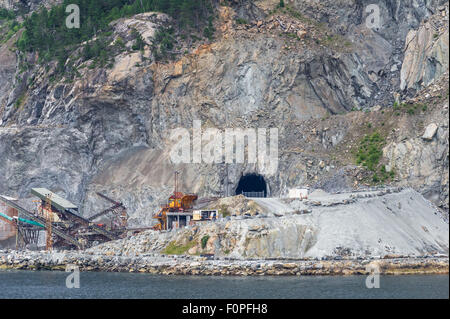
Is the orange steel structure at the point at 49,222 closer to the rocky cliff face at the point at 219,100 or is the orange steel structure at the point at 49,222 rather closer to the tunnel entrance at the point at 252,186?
the rocky cliff face at the point at 219,100

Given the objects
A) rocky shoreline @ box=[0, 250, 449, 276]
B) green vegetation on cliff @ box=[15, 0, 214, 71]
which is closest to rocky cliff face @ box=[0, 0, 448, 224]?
green vegetation on cliff @ box=[15, 0, 214, 71]

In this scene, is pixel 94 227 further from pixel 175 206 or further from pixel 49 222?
pixel 175 206

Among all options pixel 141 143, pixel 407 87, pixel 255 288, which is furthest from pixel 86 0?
pixel 255 288

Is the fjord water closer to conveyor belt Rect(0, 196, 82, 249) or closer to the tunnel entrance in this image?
conveyor belt Rect(0, 196, 82, 249)

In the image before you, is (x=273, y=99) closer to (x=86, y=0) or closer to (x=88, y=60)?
(x=88, y=60)

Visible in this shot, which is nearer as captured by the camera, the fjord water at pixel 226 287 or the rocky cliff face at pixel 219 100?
the fjord water at pixel 226 287

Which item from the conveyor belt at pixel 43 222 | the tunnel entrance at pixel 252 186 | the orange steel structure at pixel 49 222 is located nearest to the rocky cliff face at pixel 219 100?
the tunnel entrance at pixel 252 186

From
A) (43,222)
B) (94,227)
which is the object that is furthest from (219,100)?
(43,222)
